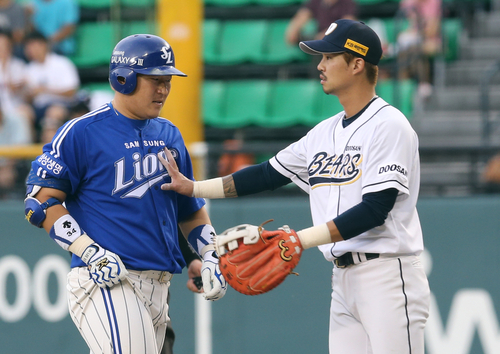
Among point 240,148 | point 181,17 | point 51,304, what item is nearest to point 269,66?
point 181,17

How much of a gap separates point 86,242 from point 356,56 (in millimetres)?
1485

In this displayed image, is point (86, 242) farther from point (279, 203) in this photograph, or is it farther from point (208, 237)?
point (279, 203)

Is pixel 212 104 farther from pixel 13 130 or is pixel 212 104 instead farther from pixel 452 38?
pixel 452 38

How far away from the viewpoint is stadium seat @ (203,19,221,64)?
9.02 m

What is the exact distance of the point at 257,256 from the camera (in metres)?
3.26

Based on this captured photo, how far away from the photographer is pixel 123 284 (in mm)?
3297

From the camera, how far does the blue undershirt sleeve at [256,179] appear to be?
3703 millimetres

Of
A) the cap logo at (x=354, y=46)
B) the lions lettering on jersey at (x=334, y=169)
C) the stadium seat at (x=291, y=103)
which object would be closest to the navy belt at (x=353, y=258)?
the lions lettering on jersey at (x=334, y=169)

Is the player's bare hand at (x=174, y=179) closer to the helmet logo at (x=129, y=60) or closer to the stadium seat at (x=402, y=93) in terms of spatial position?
the helmet logo at (x=129, y=60)

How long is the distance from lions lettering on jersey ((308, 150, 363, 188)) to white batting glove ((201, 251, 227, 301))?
62 centimetres

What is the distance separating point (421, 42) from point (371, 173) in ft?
15.8

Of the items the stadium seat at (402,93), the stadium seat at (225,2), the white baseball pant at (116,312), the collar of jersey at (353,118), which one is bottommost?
the white baseball pant at (116,312)

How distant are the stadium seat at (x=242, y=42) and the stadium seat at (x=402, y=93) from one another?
1947 mm

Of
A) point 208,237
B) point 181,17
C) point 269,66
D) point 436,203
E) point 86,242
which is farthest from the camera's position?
point 269,66
